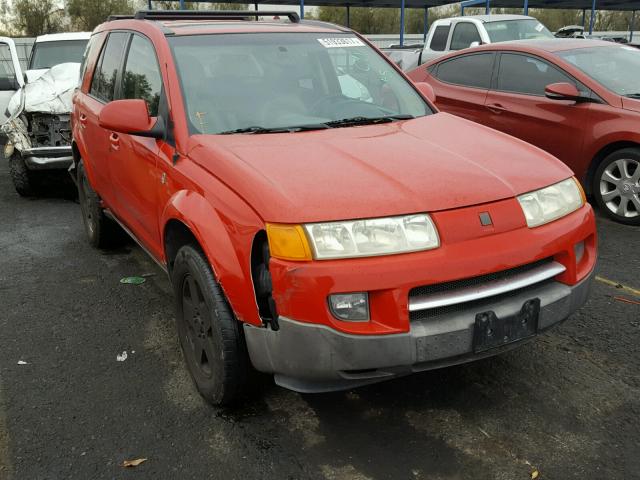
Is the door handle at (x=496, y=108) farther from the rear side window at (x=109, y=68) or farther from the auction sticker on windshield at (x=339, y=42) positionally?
the rear side window at (x=109, y=68)

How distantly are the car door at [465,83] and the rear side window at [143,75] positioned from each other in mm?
3978

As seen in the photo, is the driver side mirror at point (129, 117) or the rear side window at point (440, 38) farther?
the rear side window at point (440, 38)

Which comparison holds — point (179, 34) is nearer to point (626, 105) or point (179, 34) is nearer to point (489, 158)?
point (489, 158)

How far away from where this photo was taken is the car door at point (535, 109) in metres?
6.01

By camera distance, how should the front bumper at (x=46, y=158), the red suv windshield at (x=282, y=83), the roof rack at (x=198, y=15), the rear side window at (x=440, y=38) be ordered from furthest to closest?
the rear side window at (x=440, y=38), the front bumper at (x=46, y=158), the roof rack at (x=198, y=15), the red suv windshield at (x=282, y=83)

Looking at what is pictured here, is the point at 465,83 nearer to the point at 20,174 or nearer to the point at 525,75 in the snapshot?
the point at 525,75

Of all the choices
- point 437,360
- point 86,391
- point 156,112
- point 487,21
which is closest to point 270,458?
point 437,360

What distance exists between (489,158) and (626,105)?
133 inches

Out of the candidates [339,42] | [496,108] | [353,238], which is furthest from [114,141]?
[496,108]

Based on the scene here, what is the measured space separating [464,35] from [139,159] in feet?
32.8

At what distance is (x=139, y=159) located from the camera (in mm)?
3686

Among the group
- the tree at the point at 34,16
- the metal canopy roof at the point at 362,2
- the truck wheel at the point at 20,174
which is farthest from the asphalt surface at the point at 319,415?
the tree at the point at 34,16

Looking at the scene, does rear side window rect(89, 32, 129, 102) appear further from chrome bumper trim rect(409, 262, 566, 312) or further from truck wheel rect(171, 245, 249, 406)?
chrome bumper trim rect(409, 262, 566, 312)

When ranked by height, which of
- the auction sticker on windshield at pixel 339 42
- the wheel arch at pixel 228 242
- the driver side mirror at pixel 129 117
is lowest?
the wheel arch at pixel 228 242
